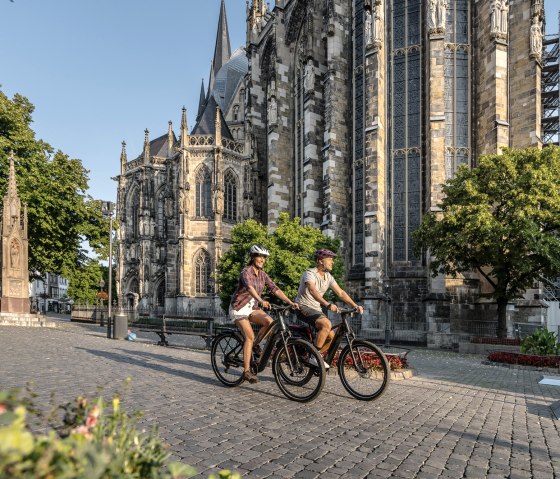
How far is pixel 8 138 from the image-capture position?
22.0 metres

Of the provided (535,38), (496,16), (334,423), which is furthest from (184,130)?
(334,423)

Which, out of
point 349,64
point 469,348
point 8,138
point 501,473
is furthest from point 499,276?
point 8,138

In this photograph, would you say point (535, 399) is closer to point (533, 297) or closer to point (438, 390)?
point (438, 390)

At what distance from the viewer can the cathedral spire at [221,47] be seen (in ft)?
198

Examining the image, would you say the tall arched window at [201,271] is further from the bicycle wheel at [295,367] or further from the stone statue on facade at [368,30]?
the bicycle wheel at [295,367]

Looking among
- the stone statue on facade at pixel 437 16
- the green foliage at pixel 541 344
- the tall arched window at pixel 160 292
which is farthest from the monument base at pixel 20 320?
the tall arched window at pixel 160 292

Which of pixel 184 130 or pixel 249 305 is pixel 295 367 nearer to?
pixel 249 305

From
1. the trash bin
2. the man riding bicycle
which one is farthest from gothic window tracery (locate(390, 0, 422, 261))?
the man riding bicycle

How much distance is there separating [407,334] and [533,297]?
5.40 meters

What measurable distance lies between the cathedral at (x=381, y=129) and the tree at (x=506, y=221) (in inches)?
144

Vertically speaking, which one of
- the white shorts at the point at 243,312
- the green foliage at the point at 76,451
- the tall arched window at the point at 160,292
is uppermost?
the green foliage at the point at 76,451

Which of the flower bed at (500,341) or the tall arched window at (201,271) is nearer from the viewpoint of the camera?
the flower bed at (500,341)

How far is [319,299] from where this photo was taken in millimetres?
5801

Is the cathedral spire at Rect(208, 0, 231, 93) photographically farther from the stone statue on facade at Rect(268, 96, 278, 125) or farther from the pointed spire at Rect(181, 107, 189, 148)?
the stone statue on facade at Rect(268, 96, 278, 125)
